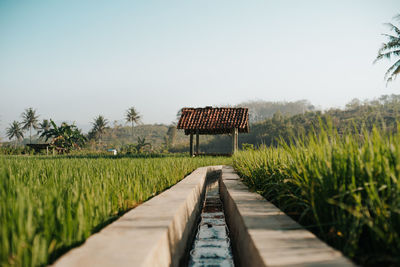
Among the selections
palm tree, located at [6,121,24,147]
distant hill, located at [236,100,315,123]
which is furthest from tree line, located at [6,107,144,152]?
distant hill, located at [236,100,315,123]

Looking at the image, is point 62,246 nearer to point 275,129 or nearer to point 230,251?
point 230,251

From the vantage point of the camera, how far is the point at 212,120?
17375mm

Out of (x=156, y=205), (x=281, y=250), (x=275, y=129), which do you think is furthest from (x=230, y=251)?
(x=275, y=129)

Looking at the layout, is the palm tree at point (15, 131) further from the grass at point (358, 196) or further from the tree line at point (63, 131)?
the grass at point (358, 196)

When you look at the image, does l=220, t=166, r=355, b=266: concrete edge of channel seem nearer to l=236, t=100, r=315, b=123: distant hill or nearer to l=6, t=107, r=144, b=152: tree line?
l=6, t=107, r=144, b=152: tree line

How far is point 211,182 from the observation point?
1066 centimetres

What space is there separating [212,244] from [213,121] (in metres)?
13.7

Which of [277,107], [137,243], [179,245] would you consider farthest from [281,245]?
[277,107]

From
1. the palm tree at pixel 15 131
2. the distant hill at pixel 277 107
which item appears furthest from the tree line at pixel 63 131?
the distant hill at pixel 277 107

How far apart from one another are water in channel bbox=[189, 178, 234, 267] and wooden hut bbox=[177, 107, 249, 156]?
10.9m

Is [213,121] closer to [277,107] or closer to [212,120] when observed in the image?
[212,120]

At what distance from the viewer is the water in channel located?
10.3 ft

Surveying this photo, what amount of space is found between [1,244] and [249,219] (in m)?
1.82

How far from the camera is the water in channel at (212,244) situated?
313cm
